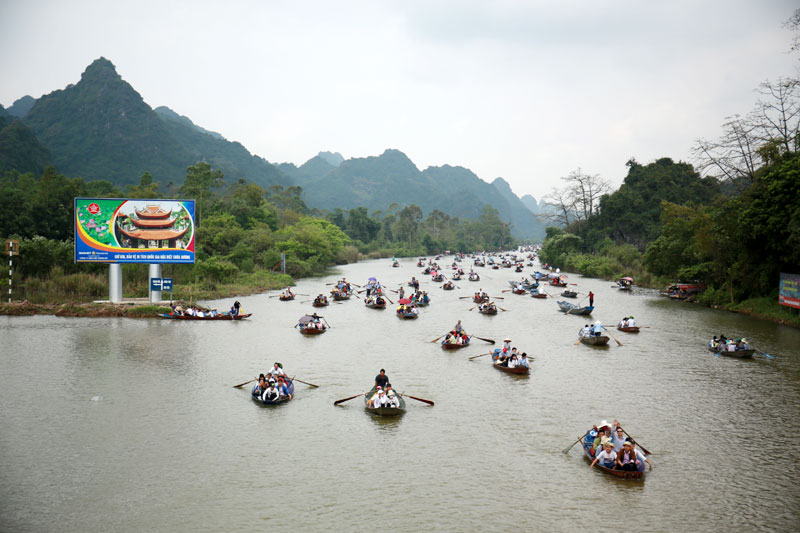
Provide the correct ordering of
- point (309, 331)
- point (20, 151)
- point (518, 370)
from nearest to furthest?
point (518, 370), point (309, 331), point (20, 151)

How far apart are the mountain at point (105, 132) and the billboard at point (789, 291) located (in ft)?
423

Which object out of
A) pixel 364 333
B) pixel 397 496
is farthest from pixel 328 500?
pixel 364 333

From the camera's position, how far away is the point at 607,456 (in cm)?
1282

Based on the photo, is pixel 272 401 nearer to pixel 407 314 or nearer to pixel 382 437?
pixel 382 437

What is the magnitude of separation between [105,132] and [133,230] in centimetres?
12597

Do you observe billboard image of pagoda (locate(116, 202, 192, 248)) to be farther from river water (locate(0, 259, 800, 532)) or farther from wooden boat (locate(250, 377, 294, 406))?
wooden boat (locate(250, 377, 294, 406))

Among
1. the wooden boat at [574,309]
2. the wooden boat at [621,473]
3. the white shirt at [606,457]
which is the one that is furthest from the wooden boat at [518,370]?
the wooden boat at [574,309]

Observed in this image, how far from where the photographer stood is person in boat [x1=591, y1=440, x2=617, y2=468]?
41.9 ft

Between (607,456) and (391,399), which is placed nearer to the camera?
(607,456)

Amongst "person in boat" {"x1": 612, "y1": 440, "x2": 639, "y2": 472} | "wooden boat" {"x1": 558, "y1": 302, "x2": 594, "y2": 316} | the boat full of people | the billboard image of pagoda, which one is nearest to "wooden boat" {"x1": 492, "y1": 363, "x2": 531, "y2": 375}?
"person in boat" {"x1": 612, "y1": 440, "x2": 639, "y2": 472}

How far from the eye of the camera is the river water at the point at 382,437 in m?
11.2

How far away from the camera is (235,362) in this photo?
23.6 m

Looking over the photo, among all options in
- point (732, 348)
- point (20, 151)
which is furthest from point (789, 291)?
point (20, 151)

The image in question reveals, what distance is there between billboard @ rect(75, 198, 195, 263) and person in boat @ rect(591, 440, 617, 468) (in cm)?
2856
